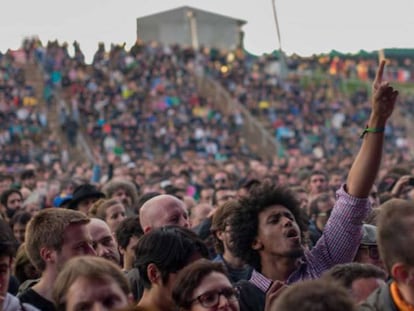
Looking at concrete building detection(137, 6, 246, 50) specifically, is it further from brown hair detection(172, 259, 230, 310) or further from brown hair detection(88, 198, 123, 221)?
brown hair detection(172, 259, 230, 310)

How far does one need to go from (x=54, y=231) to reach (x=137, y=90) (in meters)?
36.1

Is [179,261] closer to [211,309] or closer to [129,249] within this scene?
[211,309]

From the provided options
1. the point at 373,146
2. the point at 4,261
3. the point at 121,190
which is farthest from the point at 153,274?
the point at 121,190

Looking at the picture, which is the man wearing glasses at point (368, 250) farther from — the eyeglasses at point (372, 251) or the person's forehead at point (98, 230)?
the person's forehead at point (98, 230)

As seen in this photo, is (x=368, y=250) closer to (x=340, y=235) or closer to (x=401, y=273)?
(x=340, y=235)

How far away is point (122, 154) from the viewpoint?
35000 mm

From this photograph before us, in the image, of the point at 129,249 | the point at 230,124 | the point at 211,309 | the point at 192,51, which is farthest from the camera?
the point at 192,51

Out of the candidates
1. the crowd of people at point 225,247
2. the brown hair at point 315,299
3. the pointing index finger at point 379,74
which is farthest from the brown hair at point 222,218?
the brown hair at point 315,299

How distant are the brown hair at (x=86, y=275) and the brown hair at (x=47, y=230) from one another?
127 centimetres

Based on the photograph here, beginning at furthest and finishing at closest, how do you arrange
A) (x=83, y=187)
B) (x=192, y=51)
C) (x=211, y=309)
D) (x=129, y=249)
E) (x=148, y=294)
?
(x=192, y=51)
(x=83, y=187)
(x=129, y=249)
(x=148, y=294)
(x=211, y=309)

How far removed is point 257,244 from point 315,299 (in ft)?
9.03

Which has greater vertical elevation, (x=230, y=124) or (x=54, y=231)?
(x=54, y=231)

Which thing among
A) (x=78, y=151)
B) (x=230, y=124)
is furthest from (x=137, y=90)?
(x=78, y=151)

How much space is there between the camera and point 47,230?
22.3ft
